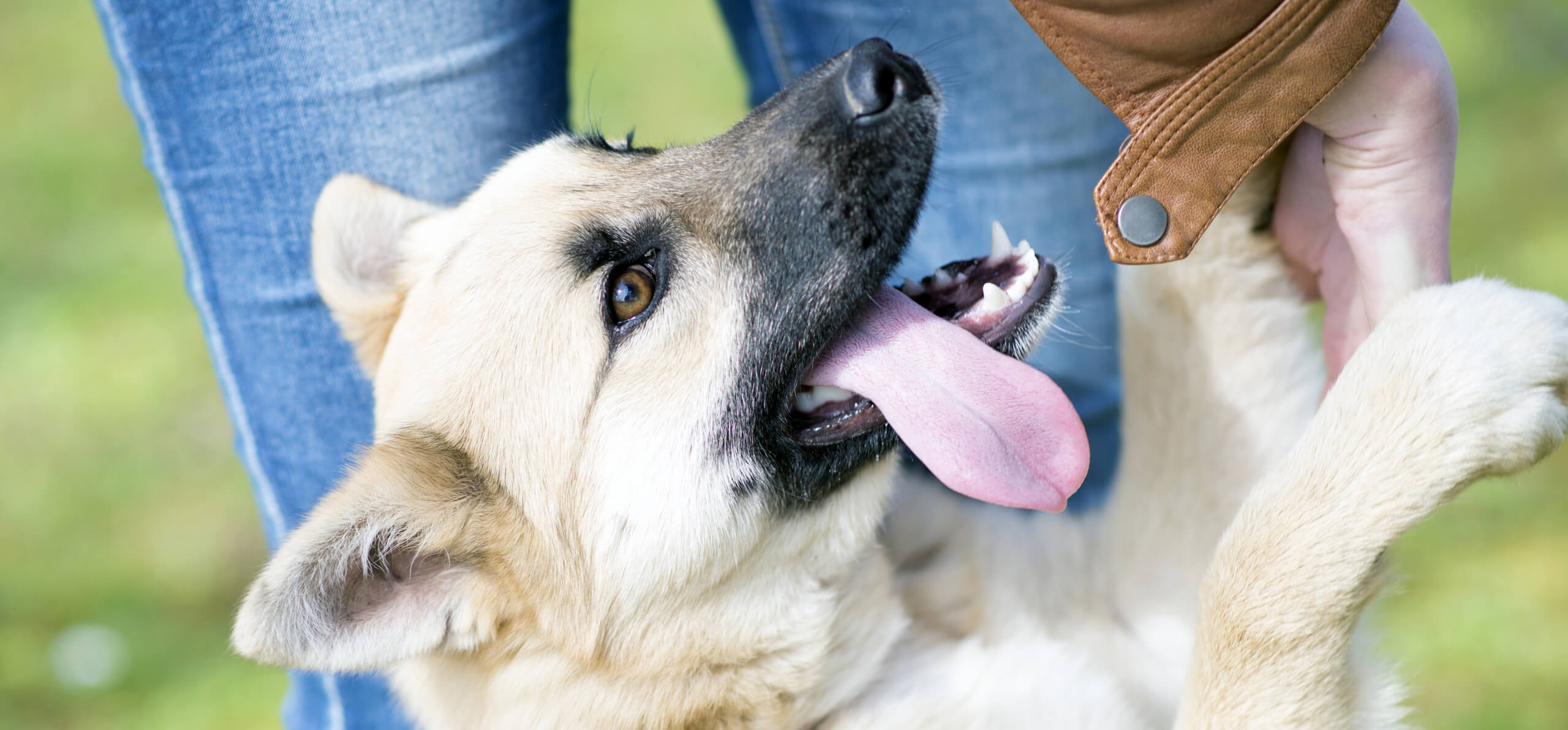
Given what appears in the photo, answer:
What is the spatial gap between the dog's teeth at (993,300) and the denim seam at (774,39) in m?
0.94

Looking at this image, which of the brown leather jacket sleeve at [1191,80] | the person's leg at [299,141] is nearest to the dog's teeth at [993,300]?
the brown leather jacket sleeve at [1191,80]

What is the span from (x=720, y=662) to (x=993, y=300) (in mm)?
829

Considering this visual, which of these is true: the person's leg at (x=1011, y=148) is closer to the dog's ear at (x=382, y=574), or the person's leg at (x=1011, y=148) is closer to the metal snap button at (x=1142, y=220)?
the metal snap button at (x=1142, y=220)

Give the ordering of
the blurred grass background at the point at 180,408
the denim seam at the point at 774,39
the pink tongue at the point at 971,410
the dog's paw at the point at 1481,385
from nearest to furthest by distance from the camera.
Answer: the dog's paw at the point at 1481,385, the pink tongue at the point at 971,410, the denim seam at the point at 774,39, the blurred grass background at the point at 180,408

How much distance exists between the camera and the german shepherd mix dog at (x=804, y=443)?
1.68m

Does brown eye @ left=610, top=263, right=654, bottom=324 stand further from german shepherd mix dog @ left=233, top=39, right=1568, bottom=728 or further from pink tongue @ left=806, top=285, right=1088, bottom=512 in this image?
pink tongue @ left=806, top=285, right=1088, bottom=512

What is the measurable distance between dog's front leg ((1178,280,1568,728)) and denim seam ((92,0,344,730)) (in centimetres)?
188

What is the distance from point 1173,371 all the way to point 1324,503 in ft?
1.94

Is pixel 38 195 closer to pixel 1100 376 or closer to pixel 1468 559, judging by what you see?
pixel 1100 376

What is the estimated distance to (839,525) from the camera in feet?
6.66

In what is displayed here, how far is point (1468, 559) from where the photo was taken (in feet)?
11.6

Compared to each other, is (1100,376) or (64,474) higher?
(1100,376)

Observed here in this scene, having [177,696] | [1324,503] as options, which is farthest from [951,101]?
[177,696]

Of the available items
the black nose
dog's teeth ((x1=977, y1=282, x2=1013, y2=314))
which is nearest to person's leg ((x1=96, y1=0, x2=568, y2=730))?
the black nose
